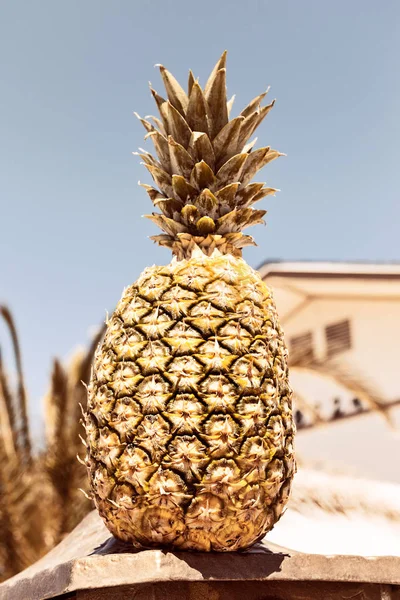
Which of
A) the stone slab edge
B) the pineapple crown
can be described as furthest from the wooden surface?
the pineapple crown

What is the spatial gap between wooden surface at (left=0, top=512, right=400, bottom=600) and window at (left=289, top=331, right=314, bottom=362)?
9.14m

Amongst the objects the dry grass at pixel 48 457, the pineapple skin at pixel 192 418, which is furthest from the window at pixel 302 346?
the pineapple skin at pixel 192 418

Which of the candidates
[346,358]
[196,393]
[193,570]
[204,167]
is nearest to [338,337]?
[346,358]

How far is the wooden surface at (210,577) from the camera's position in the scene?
321cm

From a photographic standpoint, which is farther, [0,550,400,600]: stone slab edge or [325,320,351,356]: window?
[325,320,351,356]: window

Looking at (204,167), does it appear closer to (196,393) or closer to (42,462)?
(196,393)

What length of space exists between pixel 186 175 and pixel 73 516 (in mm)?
7824

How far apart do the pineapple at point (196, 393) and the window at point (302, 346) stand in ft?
30.6

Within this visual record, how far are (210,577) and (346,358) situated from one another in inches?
377

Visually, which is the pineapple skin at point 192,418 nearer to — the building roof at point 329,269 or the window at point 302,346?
the building roof at point 329,269

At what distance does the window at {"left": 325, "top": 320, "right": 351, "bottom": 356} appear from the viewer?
12.7m

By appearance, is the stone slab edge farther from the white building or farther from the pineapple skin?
the white building

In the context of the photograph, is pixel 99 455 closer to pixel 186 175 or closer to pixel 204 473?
pixel 204 473

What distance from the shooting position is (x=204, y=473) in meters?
3.35
